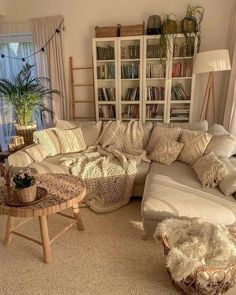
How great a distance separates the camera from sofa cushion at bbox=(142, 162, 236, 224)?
6.02 ft

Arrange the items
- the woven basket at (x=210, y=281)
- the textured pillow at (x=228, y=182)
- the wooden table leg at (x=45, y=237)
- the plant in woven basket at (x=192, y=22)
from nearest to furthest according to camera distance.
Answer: the woven basket at (x=210, y=281)
the wooden table leg at (x=45, y=237)
the textured pillow at (x=228, y=182)
the plant in woven basket at (x=192, y=22)

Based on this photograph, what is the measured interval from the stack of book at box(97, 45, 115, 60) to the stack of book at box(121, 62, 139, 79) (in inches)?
9.7

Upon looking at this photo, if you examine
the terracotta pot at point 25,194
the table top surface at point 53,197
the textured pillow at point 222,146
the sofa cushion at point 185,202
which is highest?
the textured pillow at point 222,146

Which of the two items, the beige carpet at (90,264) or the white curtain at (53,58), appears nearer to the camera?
the beige carpet at (90,264)

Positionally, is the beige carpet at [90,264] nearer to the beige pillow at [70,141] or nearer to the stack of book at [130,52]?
the beige pillow at [70,141]

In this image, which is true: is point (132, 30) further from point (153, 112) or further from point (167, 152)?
point (167, 152)

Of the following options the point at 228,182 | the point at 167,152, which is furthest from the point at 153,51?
the point at 228,182

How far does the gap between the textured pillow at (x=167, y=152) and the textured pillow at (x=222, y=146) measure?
0.31 m

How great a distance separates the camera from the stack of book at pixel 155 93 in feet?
12.6

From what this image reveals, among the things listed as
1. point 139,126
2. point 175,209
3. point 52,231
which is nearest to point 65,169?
point 52,231

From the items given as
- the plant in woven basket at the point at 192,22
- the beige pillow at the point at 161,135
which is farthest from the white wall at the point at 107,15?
the beige pillow at the point at 161,135

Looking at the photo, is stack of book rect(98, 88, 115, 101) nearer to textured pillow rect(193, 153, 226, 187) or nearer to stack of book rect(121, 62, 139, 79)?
stack of book rect(121, 62, 139, 79)

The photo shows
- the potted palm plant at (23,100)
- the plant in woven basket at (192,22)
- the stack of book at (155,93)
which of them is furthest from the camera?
the stack of book at (155,93)

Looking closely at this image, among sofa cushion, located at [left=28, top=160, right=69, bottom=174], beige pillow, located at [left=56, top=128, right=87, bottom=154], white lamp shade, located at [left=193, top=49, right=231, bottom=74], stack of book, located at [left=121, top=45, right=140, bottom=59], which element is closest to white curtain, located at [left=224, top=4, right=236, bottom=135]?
white lamp shade, located at [left=193, top=49, right=231, bottom=74]
